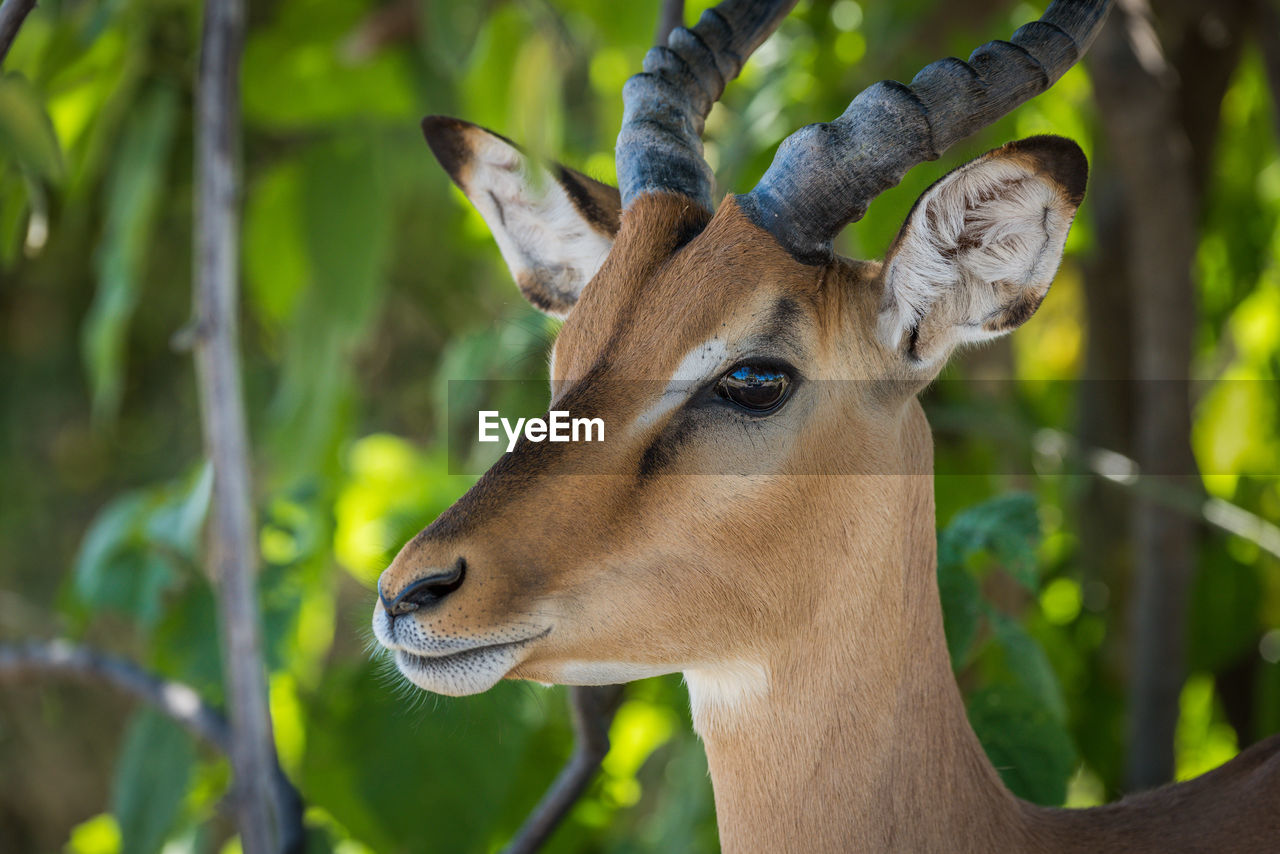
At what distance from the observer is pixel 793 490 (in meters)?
1.99

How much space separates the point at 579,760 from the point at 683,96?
4.56 ft

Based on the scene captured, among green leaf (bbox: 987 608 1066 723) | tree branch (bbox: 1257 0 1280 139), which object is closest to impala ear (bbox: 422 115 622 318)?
green leaf (bbox: 987 608 1066 723)

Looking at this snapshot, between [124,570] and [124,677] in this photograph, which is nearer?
[124,677]

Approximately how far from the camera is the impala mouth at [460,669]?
1.81 meters

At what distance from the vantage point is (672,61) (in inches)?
87.8

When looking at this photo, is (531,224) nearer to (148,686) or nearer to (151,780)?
(148,686)

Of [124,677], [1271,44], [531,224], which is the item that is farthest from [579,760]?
[1271,44]

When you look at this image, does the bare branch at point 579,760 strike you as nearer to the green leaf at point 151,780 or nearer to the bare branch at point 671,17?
the green leaf at point 151,780

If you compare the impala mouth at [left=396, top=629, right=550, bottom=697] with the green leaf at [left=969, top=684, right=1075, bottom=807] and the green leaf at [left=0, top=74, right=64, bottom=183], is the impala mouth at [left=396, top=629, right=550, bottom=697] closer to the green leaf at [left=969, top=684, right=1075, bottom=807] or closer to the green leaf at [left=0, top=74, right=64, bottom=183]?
the green leaf at [left=0, top=74, right=64, bottom=183]

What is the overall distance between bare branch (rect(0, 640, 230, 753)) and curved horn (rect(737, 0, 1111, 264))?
1829 millimetres

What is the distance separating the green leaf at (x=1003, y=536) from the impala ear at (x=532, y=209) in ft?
3.28

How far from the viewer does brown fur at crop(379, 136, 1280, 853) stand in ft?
6.24

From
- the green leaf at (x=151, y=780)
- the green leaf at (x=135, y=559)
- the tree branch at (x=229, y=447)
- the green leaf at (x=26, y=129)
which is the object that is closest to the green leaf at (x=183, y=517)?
Answer: the green leaf at (x=135, y=559)

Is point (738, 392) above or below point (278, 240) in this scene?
below
